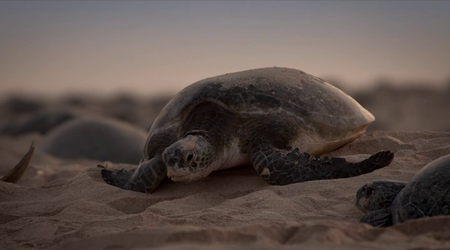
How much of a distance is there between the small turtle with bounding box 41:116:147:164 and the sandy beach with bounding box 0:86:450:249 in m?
4.04

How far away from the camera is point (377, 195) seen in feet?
11.3

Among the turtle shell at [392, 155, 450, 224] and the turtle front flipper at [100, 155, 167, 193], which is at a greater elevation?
the turtle shell at [392, 155, 450, 224]

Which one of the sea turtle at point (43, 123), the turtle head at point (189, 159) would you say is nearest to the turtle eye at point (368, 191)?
the turtle head at point (189, 159)

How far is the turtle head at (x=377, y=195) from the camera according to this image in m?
3.41

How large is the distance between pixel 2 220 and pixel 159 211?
3.87 ft

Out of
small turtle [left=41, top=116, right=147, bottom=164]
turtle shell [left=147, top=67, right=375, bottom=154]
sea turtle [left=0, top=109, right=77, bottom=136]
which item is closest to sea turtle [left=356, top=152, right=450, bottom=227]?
turtle shell [left=147, top=67, right=375, bottom=154]

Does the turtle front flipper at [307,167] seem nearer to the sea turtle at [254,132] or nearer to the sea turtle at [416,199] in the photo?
the sea turtle at [254,132]

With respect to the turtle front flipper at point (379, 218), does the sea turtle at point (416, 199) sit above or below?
above

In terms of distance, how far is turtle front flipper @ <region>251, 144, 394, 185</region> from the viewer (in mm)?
Result: 4480

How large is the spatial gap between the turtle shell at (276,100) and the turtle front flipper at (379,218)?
1.93m

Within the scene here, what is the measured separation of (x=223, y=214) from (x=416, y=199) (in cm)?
111

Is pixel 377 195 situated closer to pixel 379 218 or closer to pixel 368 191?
pixel 368 191

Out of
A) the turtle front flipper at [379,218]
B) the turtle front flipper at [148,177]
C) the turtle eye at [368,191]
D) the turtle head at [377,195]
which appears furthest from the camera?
the turtle front flipper at [148,177]

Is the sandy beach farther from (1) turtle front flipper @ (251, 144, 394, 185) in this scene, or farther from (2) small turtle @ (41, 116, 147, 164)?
(2) small turtle @ (41, 116, 147, 164)
